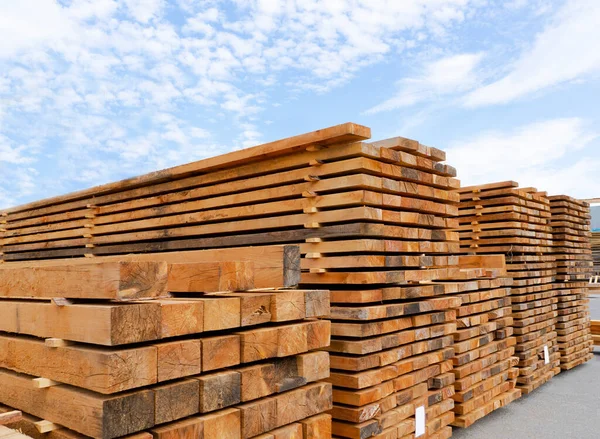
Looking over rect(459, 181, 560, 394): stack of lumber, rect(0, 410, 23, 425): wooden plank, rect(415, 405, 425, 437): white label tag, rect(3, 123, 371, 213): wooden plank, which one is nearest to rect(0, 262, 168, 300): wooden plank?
rect(0, 410, 23, 425): wooden plank

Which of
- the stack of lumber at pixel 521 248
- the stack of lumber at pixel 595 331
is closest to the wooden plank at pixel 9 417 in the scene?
the stack of lumber at pixel 521 248

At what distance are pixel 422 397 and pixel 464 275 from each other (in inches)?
62.2

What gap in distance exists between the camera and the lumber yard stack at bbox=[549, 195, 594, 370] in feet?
30.3

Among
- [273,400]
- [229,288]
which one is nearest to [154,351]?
[229,288]

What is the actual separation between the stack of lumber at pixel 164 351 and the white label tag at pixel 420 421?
2.00 metres

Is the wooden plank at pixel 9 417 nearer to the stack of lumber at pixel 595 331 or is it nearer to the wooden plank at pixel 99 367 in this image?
the wooden plank at pixel 99 367

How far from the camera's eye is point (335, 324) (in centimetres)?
439

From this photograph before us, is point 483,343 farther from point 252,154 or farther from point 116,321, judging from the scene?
point 116,321

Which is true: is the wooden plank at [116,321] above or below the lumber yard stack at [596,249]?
below

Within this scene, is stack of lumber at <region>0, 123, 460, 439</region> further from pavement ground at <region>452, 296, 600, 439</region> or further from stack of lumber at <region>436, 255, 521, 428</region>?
pavement ground at <region>452, 296, 600, 439</region>

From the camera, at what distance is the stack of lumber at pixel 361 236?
14.2ft

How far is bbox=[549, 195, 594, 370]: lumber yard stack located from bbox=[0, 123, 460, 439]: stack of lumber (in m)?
4.72

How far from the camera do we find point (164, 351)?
2.27 meters

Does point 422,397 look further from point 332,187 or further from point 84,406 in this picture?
point 84,406
